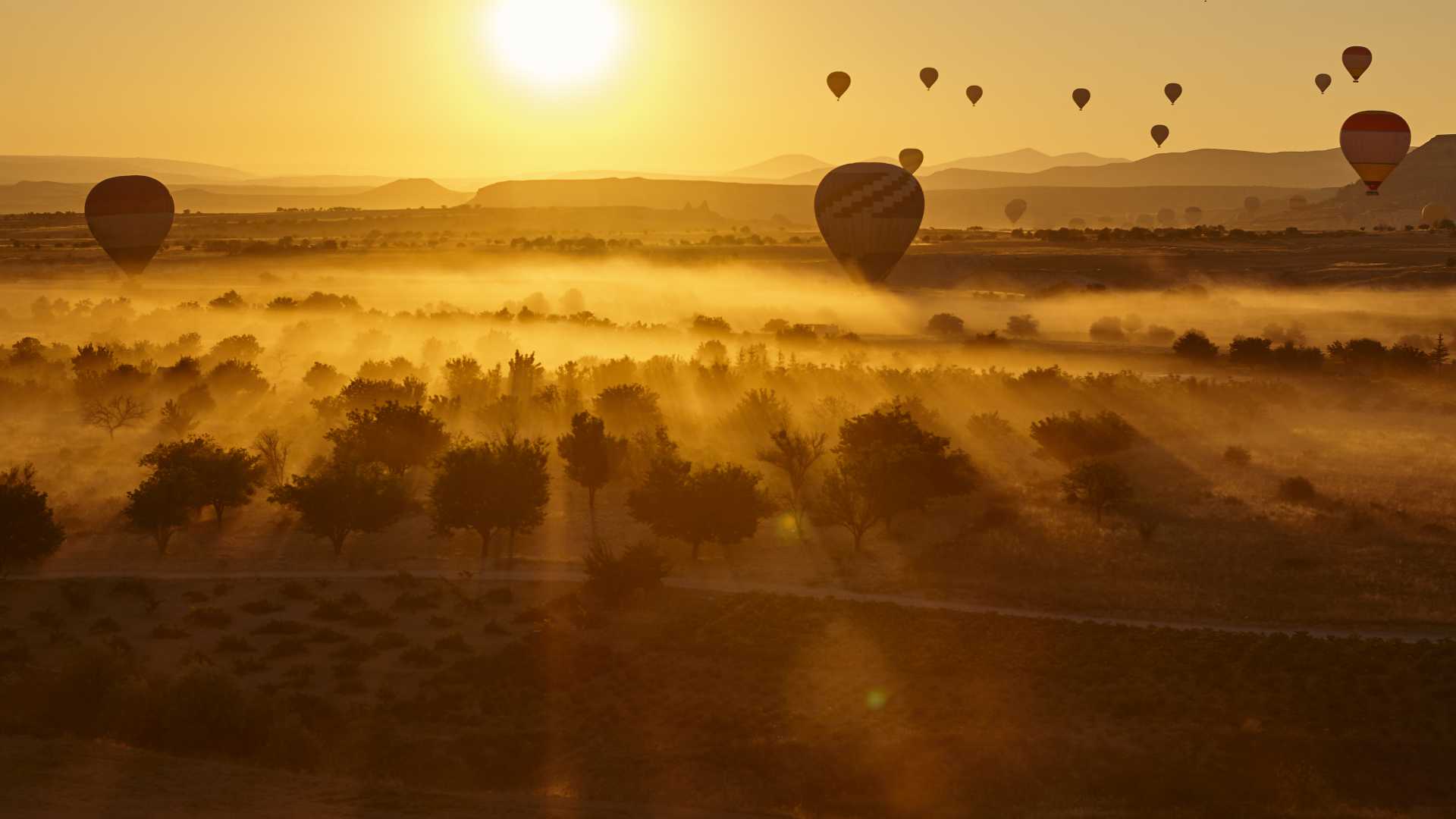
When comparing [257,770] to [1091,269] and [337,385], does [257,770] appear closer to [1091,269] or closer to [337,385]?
[337,385]

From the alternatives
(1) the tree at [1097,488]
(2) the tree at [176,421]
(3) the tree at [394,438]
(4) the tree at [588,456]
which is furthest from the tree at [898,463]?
(2) the tree at [176,421]

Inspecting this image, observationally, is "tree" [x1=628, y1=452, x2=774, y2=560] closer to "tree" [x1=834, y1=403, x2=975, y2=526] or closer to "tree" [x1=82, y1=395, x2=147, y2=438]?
"tree" [x1=834, y1=403, x2=975, y2=526]

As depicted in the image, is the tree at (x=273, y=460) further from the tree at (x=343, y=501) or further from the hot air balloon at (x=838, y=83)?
the hot air balloon at (x=838, y=83)

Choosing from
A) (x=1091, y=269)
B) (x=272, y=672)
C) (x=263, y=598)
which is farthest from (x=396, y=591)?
(x=1091, y=269)

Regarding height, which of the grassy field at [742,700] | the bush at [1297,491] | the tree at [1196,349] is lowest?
the grassy field at [742,700]

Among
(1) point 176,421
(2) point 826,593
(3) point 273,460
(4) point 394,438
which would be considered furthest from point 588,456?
(1) point 176,421
